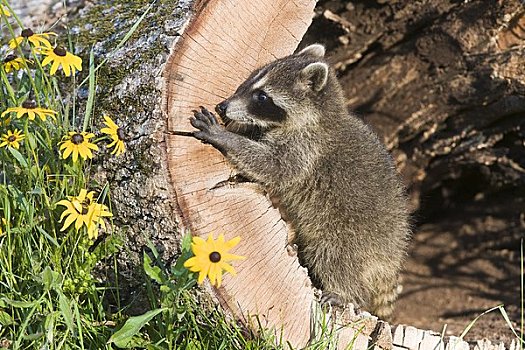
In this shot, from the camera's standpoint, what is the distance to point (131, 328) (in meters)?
3.32

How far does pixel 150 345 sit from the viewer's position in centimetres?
340

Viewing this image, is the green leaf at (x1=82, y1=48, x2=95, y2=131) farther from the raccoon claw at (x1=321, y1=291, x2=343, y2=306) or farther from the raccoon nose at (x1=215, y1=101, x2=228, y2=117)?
the raccoon claw at (x1=321, y1=291, x2=343, y2=306)

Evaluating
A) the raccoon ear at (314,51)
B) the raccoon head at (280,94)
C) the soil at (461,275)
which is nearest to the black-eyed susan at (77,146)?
the raccoon head at (280,94)

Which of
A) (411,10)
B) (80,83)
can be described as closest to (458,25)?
(411,10)

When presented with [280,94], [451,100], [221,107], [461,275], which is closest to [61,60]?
[221,107]

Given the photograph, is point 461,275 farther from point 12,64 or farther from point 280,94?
point 12,64

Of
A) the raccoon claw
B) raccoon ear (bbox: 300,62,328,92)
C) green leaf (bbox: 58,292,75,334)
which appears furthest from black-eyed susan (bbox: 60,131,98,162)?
the raccoon claw

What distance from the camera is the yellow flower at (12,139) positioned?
353cm


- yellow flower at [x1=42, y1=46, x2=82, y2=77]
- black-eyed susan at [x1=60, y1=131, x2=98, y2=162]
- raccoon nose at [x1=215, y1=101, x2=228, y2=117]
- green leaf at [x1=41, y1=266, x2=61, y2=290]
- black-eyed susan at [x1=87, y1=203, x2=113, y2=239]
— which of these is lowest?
green leaf at [x1=41, y1=266, x2=61, y2=290]

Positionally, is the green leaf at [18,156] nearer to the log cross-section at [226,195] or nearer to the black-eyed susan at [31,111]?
the black-eyed susan at [31,111]

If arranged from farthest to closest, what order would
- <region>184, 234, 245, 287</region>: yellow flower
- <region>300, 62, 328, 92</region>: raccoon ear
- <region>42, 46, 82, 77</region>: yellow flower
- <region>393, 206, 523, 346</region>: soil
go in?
1. <region>393, 206, 523, 346</region>: soil
2. <region>300, 62, 328, 92</region>: raccoon ear
3. <region>42, 46, 82, 77</region>: yellow flower
4. <region>184, 234, 245, 287</region>: yellow flower

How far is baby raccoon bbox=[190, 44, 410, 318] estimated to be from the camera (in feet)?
14.6

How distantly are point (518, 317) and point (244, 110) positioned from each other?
321cm

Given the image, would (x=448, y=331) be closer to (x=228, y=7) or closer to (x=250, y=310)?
(x=250, y=310)
